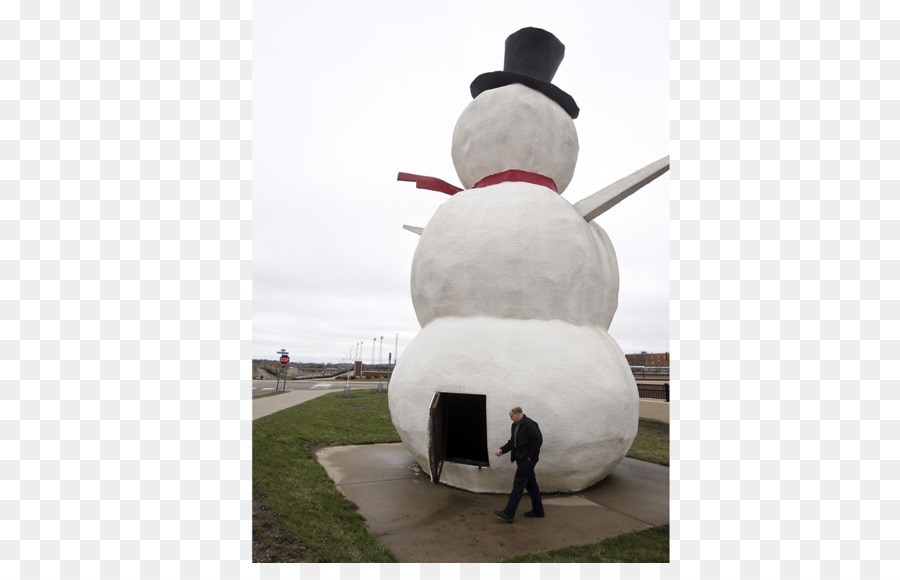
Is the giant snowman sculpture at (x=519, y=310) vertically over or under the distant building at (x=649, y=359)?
over

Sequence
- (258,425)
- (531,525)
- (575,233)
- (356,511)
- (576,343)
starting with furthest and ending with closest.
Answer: (258,425) < (575,233) < (576,343) < (356,511) < (531,525)

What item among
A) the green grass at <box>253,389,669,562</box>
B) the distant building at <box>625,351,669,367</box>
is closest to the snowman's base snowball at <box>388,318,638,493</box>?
the green grass at <box>253,389,669,562</box>

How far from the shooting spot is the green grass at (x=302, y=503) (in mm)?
4023

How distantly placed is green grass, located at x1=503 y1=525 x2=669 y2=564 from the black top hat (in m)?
6.14

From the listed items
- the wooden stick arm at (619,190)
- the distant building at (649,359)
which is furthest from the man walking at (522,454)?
the distant building at (649,359)

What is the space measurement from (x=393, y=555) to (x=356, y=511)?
119 cm

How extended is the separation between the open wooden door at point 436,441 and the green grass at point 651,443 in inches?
184

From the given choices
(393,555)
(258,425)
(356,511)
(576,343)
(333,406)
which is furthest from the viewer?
(333,406)

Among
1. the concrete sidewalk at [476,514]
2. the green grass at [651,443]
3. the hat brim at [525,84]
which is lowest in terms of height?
the green grass at [651,443]

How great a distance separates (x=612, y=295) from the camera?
22.1ft

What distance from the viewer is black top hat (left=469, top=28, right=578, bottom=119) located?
23.8 feet

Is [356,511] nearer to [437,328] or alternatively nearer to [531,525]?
[531,525]

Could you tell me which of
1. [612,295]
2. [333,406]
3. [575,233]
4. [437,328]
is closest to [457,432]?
[437,328]

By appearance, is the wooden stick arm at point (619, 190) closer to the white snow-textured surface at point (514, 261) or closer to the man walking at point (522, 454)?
the white snow-textured surface at point (514, 261)
